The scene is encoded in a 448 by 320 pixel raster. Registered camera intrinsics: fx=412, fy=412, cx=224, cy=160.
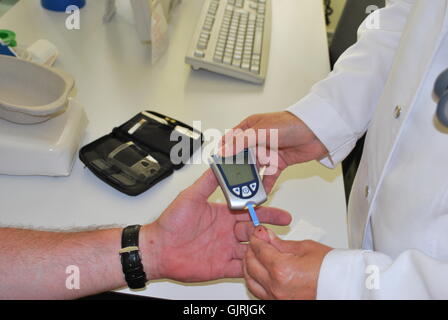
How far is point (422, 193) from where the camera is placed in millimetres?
543

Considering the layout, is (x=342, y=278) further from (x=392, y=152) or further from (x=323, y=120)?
(x=323, y=120)

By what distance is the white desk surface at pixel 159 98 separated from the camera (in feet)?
2.39

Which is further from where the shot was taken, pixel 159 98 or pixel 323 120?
pixel 159 98

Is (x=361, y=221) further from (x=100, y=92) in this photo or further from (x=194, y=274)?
(x=100, y=92)

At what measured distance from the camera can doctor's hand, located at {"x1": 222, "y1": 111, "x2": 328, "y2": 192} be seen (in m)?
0.76

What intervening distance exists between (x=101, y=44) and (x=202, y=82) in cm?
34

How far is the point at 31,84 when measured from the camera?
806 millimetres

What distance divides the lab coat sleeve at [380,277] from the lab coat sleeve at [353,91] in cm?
29

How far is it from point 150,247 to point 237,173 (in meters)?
0.19

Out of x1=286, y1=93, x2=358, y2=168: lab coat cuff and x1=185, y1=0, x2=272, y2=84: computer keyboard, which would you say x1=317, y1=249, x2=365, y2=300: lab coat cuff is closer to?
x1=286, y1=93, x2=358, y2=168: lab coat cuff

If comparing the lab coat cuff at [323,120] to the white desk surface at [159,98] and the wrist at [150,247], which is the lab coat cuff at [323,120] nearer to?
the white desk surface at [159,98]

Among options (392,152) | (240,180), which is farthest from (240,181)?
(392,152)

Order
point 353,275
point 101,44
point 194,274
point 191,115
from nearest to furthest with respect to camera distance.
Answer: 1. point 353,275
2. point 194,274
3. point 191,115
4. point 101,44
